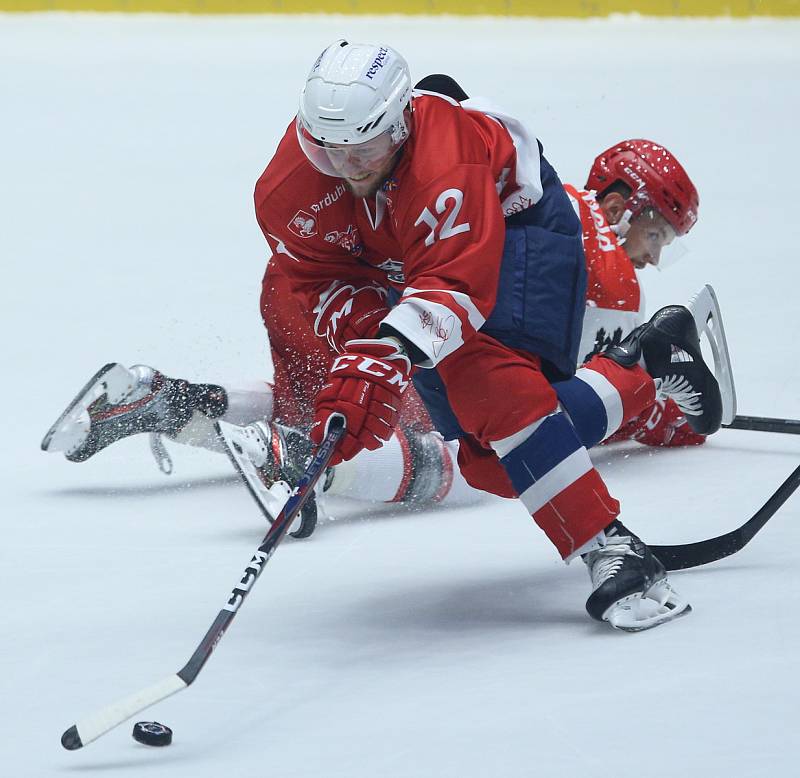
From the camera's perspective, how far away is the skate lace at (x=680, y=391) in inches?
88.4

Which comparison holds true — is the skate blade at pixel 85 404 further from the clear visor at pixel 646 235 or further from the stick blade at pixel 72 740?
the stick blade at pixel 72 740

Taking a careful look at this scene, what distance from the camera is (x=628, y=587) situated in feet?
5.90

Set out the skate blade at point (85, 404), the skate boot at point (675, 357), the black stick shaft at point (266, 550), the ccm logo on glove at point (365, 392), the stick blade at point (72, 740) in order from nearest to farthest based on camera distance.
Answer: the stick blade at point (72, 740) → the black stick shaft at point (266, 550) → the ccm logo on glove at point (365, 392) → the skate boot at point (675, 357) → the skate blade at point (85, 404)

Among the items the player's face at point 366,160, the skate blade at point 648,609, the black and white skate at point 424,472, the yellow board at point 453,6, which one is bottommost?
the black and white skate at point 424,472

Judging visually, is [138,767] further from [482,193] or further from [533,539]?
[533,539]

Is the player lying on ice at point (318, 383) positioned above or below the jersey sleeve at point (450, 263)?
below

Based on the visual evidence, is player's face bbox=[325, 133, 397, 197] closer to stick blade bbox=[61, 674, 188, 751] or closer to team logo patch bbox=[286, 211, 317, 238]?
team logo patch bbox=[286, 211, 317, 238]

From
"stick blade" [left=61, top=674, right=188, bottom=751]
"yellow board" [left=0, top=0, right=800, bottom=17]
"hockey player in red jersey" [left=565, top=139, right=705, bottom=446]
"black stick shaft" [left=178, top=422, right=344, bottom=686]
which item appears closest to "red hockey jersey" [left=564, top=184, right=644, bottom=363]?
"hockey player in red jersey" [left=565, top=139, right=705, bottom=446]

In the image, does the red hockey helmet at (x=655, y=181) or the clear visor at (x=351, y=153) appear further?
the red hockey helmet at (x=655, y=181)

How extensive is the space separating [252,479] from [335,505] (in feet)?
0.87

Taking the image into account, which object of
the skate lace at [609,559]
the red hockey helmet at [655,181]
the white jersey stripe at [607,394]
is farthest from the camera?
the red hockey helmet at [655,181]

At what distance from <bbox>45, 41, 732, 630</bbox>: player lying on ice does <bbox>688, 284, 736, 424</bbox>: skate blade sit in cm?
28

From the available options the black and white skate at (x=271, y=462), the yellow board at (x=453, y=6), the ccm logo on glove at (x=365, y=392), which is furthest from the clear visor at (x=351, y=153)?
the yellow board at (x=453, y=6)

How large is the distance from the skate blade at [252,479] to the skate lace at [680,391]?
0.63 m
